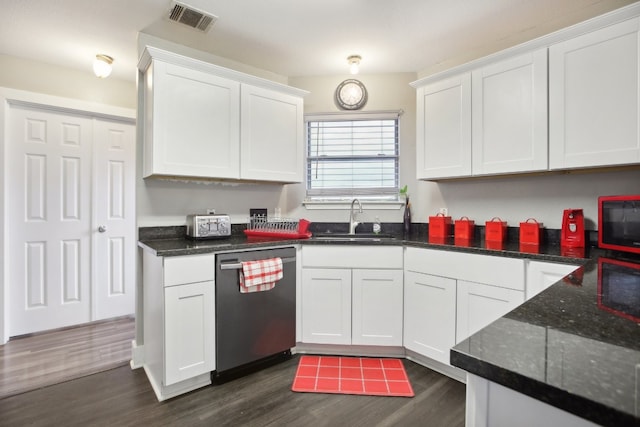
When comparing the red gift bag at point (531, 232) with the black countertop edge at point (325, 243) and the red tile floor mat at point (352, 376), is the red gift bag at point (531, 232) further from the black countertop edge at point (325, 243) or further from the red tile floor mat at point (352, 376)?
the red tile floor mat at point (352, 376)

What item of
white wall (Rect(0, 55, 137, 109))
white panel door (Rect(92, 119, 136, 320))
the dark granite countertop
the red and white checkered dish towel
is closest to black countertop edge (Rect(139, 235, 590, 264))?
the red and white checkered dish towel

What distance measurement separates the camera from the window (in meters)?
3.17

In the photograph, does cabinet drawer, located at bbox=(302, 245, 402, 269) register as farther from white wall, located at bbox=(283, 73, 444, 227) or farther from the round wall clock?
the round wall clock

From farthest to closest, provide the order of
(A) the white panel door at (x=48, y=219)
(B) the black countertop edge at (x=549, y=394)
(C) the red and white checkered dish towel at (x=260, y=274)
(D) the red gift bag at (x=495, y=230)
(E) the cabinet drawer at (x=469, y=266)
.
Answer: (A) the white panel door at (x=48, y=219) → (D) the red gift bag at (x=495, y=230) → (C) the red and white checkered dish towel at (x=260, y=274) → (E) the cabinet drawer at (x=469, y=266) → (B) the black countertop edge at (x=549, y=394)

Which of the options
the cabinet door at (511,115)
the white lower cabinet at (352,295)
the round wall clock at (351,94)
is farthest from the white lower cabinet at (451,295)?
the round wall clock at (351,94)

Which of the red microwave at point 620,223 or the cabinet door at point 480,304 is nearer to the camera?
the red microwave at point 620,223

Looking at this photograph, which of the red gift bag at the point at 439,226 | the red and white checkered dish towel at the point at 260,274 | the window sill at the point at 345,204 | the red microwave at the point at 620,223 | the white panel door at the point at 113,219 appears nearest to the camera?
the red microwave at the point at 620,223

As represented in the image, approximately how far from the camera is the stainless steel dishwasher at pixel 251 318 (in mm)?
2121

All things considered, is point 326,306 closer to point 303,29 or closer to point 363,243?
point 363,243

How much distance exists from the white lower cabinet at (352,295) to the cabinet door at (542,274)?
2.78 feet

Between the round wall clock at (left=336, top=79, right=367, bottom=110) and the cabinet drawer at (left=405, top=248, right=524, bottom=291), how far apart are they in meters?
1.55

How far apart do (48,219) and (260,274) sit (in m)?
2.37

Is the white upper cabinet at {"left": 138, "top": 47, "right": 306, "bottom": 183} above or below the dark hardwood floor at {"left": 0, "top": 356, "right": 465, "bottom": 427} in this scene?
above

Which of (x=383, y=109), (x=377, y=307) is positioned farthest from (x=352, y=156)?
(x=377, y=307)
